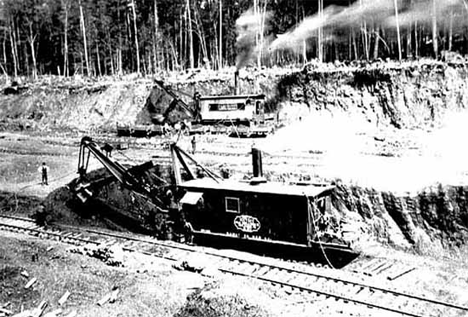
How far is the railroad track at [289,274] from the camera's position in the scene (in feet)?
42.6

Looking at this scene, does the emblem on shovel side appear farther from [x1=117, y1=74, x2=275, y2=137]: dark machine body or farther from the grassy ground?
[x1=117, y1=74, x2=275, y2=137]: dark machine body

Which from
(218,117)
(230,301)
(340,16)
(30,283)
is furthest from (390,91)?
(30,283)

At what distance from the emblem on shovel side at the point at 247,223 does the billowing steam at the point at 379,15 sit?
801 inches

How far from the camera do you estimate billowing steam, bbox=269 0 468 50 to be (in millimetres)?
35312

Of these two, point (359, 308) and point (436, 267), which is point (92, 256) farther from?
point (436, 267)

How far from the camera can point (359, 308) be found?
1291 cm

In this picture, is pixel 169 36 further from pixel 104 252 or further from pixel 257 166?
pixel 104 252

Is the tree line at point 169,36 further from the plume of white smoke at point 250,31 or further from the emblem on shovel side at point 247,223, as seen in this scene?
the emblem on shovel side at point 247,223

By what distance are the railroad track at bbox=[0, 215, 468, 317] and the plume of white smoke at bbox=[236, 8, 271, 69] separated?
86.2 feet

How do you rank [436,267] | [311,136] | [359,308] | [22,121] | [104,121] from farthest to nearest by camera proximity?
1. [22,121]
2. [104,121]
3. [311,136]
4. [436,267]
5. [359,308]

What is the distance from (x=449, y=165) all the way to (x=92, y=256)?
44.1 feet

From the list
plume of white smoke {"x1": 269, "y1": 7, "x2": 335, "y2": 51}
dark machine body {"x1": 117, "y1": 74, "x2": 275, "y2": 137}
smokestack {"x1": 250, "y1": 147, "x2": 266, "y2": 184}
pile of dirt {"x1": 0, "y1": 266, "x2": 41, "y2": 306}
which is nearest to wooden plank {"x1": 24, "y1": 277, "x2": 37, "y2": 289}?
pile of dirt {"x1": 0, "y1": 266, "x2": 41, "y2": 306}

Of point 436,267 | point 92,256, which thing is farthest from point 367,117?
point 92,256

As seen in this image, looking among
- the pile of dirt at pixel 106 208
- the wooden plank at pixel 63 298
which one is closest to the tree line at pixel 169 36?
the pile of dirt at pixel 106 208
